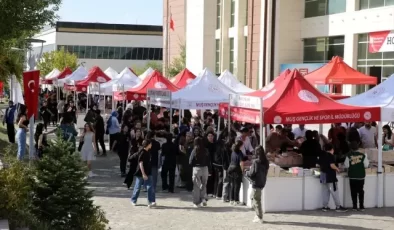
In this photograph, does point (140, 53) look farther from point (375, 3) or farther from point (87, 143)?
point (87, 143)

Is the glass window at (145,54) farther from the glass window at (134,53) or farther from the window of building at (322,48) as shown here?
the window of building at (322,48)

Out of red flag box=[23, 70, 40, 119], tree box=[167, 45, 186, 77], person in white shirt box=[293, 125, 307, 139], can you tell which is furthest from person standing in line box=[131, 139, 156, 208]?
tree box=[167, 45, 186, 77]

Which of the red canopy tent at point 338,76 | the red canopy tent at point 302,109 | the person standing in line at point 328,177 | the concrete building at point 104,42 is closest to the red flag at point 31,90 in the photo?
the red canopy tent at point 302,109

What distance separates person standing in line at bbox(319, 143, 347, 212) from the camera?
44.0 ft

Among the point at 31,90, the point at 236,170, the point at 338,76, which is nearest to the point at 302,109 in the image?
the point at 236,170

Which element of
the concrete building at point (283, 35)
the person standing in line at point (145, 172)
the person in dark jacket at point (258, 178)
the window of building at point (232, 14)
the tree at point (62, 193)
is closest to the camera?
the tree at point (62, 193)

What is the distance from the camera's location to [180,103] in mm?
19406

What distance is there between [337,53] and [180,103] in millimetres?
24393

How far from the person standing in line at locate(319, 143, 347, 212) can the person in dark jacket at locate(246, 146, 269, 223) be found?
1.64 m

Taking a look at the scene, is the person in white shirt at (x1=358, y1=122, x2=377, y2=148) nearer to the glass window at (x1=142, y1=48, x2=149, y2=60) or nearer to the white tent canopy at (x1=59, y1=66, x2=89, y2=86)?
the white tent canopy at (x1=59, y1=66, x2=89, y2=86)

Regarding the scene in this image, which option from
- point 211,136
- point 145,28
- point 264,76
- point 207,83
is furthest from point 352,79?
point 145,28

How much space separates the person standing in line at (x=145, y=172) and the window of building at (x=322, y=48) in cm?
2953

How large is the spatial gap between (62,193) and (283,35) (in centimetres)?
3780

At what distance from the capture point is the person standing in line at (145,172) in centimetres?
1364
